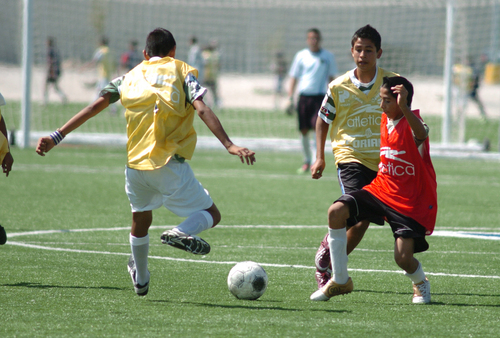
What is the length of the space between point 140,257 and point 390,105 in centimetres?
193

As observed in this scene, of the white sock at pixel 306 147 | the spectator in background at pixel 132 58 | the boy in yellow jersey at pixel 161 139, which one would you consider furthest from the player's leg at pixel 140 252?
the spectator in background at pixel 132 58

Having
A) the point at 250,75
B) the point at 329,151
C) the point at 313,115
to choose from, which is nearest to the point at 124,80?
the point at 313,115

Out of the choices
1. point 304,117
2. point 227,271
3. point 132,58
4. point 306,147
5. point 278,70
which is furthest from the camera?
point 278,70

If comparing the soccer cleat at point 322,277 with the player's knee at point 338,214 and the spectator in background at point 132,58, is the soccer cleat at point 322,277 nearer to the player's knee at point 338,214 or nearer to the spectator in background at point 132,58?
the player's knee at point 338,214

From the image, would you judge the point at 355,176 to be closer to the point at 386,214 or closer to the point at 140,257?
the point at 386,214

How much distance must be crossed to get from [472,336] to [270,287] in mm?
Result: 1622

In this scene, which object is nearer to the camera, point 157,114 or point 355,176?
point 157,114

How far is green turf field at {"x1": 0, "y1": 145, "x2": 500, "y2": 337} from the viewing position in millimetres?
3986

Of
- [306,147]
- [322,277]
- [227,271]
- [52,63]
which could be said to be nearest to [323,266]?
[322,277]

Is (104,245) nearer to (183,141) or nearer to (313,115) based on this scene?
(183,141)

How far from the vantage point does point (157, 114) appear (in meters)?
4.48

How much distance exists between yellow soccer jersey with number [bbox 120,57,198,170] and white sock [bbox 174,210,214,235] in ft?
1.27

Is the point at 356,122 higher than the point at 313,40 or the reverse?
the reverse

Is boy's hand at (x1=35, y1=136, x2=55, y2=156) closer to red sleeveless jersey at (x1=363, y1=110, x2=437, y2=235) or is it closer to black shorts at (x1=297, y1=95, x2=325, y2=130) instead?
red sleeveless jersey at (x1=363, y1=110, x2=437, y2=235)
